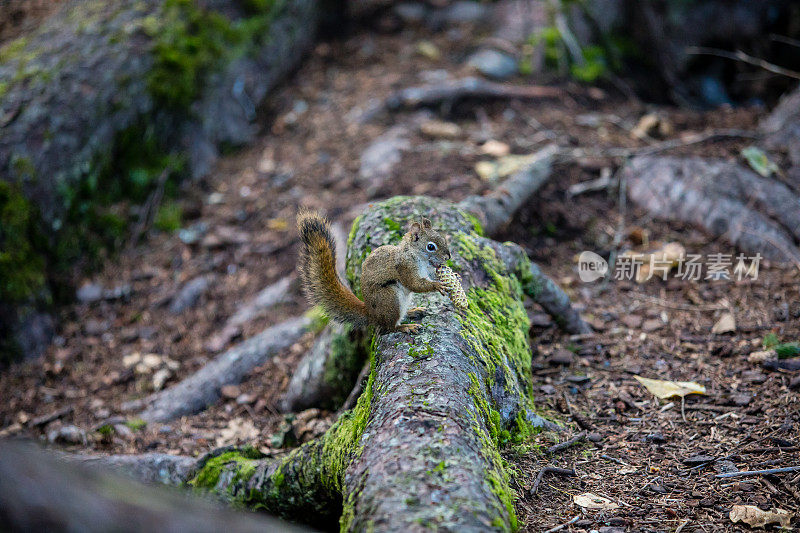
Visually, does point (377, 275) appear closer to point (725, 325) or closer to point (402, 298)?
point (402, 298)

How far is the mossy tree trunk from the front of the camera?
5.92ft

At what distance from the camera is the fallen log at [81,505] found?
1262mm

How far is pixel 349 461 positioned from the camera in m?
2.21

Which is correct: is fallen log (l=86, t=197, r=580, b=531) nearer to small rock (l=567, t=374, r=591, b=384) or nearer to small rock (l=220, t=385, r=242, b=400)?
small rock (l=567, t=374, r=591, b=384)

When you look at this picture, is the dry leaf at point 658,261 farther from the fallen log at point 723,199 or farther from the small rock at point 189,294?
the small rock at point 189,294

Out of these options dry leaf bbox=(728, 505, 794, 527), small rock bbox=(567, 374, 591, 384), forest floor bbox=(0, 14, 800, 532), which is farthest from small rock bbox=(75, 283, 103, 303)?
dry leaf bbox=(728, 505, 794, 527)

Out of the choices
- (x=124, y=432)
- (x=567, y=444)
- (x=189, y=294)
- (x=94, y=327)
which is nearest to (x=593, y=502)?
(x=567, y=444)

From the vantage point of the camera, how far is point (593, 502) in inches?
89.5

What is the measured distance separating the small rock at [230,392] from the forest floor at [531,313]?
0.05 ft

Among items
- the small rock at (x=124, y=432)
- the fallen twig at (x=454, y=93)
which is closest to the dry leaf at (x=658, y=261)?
the fallen twig at (x=454, y=93)

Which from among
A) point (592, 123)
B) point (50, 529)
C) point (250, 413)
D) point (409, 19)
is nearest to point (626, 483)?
point (50, 529)

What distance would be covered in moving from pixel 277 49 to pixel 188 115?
1.71m


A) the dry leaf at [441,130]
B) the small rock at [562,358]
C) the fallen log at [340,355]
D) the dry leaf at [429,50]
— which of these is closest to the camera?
the small rock at [562,358]

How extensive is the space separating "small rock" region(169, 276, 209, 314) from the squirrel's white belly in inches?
114
